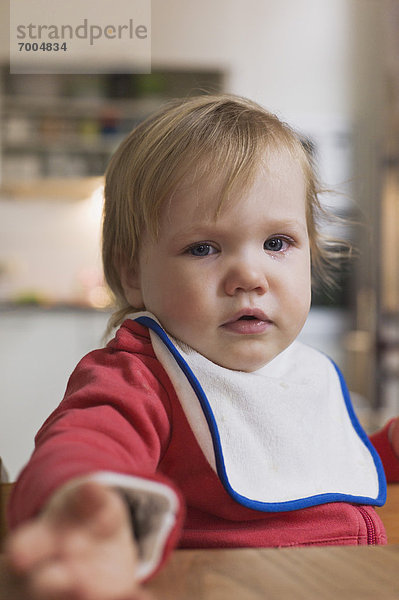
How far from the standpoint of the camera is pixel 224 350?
612 millimetres

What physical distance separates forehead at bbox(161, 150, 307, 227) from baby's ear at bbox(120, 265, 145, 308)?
0.10 metres

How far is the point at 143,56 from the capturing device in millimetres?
730

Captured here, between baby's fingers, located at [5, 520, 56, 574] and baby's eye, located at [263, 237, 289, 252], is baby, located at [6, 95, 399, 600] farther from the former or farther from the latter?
baby's fingers, located at [5, 520, 56, 574]

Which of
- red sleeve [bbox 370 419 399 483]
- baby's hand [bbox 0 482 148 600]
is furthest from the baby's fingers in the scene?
red sleeve [bbox 370 419 399 483]

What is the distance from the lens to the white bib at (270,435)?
0.58 meters

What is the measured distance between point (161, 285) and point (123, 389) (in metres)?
0.13

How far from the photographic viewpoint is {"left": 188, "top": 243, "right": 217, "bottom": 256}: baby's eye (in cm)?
60

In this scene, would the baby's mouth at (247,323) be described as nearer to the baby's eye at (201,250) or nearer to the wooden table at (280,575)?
the baby's eye at (201,250)

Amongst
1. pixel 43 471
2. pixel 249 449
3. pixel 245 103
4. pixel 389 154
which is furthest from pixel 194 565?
pixel 389 154

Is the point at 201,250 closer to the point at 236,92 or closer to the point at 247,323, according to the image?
the point at 247,323

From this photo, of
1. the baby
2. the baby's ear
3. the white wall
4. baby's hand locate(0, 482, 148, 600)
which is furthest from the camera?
the white wall

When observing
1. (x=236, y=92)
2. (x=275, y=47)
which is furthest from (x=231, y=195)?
(x=275, y=47)

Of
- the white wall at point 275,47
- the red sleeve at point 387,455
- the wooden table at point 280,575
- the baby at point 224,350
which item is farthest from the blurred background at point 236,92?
the wooden table at point 280,575

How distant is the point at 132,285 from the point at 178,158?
0.16 metres
